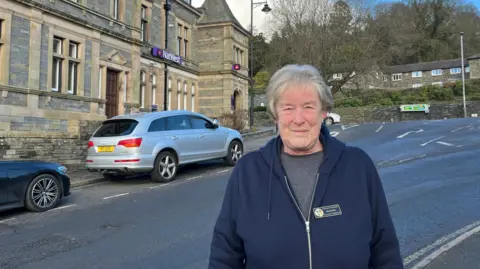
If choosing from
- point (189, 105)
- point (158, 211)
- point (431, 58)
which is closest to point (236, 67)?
point (189, 105)

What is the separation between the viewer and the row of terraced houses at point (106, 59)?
46.7ft

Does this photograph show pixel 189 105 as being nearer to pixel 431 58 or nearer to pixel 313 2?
pixel 313 2

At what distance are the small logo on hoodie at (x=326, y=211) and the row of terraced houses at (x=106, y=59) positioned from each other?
1462 centimetres

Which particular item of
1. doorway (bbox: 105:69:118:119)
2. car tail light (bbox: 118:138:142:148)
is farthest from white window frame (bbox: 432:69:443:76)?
car tail light (bbox: 118:138:142:148)

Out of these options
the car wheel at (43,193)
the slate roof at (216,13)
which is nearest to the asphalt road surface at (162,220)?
the car wheel at (43,193)

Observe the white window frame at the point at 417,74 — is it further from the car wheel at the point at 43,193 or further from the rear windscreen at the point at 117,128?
the car wheel at the point at 43,193

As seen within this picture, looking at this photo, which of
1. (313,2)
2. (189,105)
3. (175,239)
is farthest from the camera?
(313,2)

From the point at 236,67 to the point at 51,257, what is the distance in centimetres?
2741

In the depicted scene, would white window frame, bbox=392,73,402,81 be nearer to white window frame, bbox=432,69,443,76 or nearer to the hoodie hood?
white window frame, bbox=432,69,443,76

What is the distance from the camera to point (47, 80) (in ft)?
50.3

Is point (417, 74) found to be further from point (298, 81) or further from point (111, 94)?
point (298, 81)

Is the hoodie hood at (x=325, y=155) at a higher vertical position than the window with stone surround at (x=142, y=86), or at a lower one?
lower

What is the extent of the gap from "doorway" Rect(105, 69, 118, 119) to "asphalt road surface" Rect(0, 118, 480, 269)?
10451 mm

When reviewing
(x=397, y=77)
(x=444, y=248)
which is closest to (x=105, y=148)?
(x=444, y=248)
